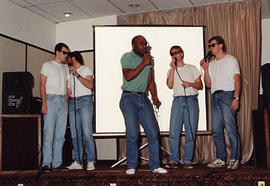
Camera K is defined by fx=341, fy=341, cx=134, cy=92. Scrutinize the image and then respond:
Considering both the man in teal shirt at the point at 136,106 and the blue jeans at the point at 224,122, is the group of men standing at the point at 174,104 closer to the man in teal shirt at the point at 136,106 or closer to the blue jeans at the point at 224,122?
the blue jeans at the point at 224,122

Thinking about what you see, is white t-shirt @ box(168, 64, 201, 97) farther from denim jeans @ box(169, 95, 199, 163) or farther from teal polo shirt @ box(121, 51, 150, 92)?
teal polo shirt @ box(121, 51, 150, 92)

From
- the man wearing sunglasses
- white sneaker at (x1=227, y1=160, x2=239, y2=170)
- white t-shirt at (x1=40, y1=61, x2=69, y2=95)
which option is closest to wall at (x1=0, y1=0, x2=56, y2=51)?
white t-shirt at (x1=40, y1=61, x2=69, y2=95)

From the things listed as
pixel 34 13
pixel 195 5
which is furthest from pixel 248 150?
pixel 34 13

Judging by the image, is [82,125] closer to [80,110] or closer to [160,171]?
[80,110]

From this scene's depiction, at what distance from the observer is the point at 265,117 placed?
3.40m

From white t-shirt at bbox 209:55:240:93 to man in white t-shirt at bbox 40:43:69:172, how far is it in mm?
1641

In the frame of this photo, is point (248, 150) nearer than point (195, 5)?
Yes

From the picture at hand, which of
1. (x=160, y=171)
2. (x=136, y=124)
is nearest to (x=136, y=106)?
(x=136, y=124)

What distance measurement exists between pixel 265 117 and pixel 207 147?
1.41 metres

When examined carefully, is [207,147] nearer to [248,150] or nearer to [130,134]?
[248,150]

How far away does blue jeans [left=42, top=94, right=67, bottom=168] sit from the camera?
140 inches

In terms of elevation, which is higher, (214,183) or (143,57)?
(143,57)

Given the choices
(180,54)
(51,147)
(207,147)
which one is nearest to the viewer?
(51,147)

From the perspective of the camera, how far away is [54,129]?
3.66 metres
